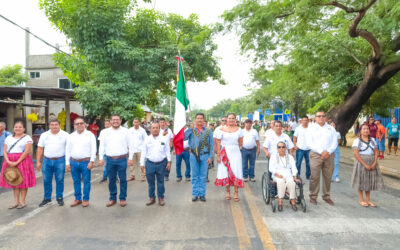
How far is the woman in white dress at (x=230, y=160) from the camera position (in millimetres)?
6656

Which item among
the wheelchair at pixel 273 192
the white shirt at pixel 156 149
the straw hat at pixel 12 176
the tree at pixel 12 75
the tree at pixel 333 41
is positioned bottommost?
the wheelchair at pixel 273 192

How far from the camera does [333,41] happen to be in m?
13.7

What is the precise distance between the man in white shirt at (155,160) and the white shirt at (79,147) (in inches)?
40.8

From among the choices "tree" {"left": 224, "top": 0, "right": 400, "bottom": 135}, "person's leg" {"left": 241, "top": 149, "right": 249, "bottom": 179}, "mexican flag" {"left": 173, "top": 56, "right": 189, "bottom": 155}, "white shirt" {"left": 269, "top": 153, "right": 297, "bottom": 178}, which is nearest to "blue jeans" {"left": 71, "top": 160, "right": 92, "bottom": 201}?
"mexican flag" {"left": 173, "top": 56, "right": 189, "bottom": 155}

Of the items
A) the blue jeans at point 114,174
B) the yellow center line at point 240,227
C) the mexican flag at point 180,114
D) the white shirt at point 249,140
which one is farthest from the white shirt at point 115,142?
the white shirt at point 249,140

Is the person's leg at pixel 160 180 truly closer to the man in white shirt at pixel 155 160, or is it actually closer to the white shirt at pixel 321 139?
the man in white shirt at pixel 155 160

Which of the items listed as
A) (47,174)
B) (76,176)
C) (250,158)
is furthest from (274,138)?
(47,174)

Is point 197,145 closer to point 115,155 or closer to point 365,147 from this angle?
point 115,155

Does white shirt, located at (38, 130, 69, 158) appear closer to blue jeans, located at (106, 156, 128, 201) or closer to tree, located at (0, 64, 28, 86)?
blue jeans, located at (106, 156, 128, 201)

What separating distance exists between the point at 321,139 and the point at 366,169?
0.99m

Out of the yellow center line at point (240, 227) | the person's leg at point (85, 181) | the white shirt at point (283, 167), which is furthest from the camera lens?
the person's leg at point (85, 181)

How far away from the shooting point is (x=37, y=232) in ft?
15.9

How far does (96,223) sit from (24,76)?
38920 mm

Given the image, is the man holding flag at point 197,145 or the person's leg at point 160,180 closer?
the person's leg at point 160,180
